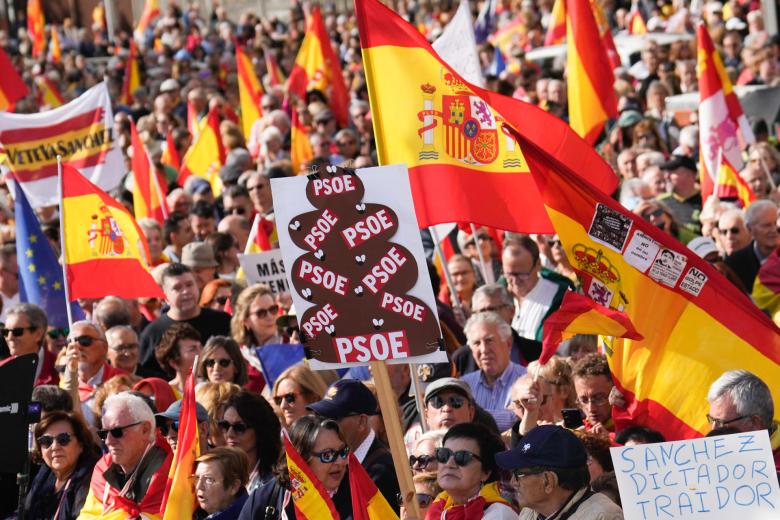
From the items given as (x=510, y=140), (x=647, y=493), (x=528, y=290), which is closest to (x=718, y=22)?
(x=528, y=290)

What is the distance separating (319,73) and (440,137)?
12.0m

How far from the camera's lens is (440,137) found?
8734mm

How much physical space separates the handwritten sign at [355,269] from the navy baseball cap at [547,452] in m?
0.79

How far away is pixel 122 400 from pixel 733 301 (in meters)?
2.91

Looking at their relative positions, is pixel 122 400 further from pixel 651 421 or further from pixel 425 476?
pixel 651 421

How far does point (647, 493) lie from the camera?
5.58 m

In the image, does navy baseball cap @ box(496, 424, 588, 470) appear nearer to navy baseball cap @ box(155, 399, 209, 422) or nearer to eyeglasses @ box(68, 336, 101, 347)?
navy baseball cap @ box(155, 399, 209, 422)

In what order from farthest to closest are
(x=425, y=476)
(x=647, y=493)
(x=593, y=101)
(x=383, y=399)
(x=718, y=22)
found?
1. (x=718, y=22)
2. (x=593, y=101)
3. (x=425, y=476)
4. (x=383, y=399)
5. (x=647, y=493)

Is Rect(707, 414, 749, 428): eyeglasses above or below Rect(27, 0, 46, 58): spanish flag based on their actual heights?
above

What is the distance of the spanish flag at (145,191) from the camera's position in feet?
51.1

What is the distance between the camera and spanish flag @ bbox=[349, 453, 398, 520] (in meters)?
6.98

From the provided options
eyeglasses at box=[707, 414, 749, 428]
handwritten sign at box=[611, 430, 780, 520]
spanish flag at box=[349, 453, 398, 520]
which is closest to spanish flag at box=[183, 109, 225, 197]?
spanish flag at box=[349, 453, 398, 520]

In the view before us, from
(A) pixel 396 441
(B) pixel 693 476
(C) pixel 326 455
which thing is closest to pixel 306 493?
(C) pixel 326 455

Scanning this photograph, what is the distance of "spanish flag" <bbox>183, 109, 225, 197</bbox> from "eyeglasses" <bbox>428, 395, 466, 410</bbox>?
9803 millimetres
